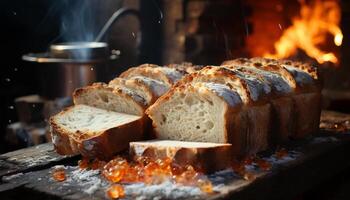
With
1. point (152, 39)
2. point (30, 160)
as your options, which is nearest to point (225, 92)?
point (30, 160)

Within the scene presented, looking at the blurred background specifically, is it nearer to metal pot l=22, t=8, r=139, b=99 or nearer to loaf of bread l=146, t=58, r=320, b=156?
metal pot l=22, t=8, r=139, b=99

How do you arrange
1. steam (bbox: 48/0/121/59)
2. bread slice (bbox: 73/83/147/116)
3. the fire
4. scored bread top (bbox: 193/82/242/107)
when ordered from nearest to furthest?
scored bread top (bbox: 193/82/242/107), bread slice (bbox: 73/83/147/116), the fire, steam (bbox: 48/0/121/59)

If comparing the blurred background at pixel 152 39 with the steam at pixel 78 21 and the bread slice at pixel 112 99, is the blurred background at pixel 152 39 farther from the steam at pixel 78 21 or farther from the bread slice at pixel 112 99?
the bread slice at pixel 112 99

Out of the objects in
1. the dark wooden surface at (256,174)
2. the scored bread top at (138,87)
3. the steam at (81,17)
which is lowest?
the dark wooden surface at (256,174)

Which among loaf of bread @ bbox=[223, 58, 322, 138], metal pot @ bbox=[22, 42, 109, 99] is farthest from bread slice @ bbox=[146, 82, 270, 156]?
metal pot @ bbox=[22, 42, 109, 99]

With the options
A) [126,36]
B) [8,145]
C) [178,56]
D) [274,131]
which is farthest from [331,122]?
[8,145]

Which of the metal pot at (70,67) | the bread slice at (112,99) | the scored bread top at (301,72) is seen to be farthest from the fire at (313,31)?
the bread slice at (112,99)

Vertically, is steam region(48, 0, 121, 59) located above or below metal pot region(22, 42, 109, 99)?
above
